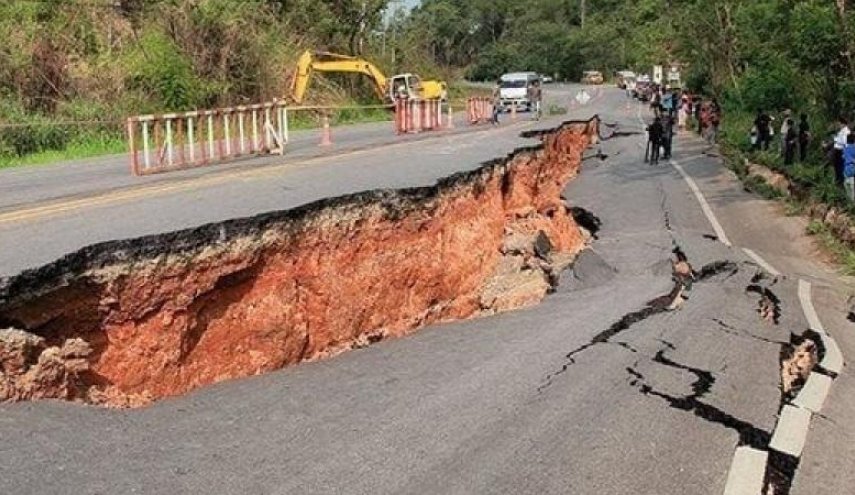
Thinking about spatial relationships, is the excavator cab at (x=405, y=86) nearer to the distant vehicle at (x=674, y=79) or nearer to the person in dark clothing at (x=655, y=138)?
the person in dark clothing at (x=655, y=138)

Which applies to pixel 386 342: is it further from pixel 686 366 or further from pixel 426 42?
pixel 426 42

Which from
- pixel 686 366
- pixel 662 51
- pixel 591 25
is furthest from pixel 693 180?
pixel 591 25

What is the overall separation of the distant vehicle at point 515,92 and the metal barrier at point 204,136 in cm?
2713

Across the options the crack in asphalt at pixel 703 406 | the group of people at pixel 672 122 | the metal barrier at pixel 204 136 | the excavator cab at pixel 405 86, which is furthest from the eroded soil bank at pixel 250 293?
the excavator cab at pixel 405 86

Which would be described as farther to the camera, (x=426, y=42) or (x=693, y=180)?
(x=426, y=42)

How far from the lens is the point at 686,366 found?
24.1ft

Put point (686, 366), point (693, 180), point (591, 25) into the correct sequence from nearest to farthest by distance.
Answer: point (686, 366) < point (693, 180) < point (591, 25)

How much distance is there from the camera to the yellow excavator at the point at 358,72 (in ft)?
113

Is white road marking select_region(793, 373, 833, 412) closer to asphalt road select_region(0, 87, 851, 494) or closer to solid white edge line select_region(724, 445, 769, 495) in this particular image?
asphalt road select_region(0, 87, 851, 494)

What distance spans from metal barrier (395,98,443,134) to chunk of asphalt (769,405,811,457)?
77.4 feet

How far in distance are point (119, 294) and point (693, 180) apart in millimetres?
18547

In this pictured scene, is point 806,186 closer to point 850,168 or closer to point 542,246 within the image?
point 850,168

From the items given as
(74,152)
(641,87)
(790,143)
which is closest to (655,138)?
(790,143)

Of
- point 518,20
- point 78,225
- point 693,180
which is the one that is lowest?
point 693,180
